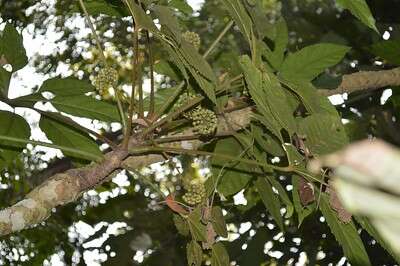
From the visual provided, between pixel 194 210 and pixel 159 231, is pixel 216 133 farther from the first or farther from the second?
pixel 159 231

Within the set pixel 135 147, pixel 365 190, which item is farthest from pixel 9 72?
pixel 365 190

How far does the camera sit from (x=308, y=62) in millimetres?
1299

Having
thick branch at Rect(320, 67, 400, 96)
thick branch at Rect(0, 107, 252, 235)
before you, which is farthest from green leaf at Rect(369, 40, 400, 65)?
thick branch at Rect(0, 107, 252, 235)

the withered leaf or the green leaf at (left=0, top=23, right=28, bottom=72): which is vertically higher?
the withered leaf

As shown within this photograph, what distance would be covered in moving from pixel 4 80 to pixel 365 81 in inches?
35.3

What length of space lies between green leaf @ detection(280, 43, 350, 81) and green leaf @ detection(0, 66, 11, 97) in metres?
0.61

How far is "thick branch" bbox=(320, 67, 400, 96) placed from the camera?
4.84ft

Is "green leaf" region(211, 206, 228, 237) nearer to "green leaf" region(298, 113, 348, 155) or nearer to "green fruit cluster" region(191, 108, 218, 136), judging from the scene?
"green fruit cluster" region(191, 108, 218, 136)

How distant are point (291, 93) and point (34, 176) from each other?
1.87 meters

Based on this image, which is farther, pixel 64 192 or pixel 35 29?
pixel 35 29

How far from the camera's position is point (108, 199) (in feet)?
8.79

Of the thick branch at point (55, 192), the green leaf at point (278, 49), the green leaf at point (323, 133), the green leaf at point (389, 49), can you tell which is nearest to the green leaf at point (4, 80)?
the thick branch at point (55, 192)

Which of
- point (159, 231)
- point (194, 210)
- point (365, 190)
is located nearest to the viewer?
point (365, 190)

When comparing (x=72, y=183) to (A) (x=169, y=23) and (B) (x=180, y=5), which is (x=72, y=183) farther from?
(B) (x=180, y=5)
